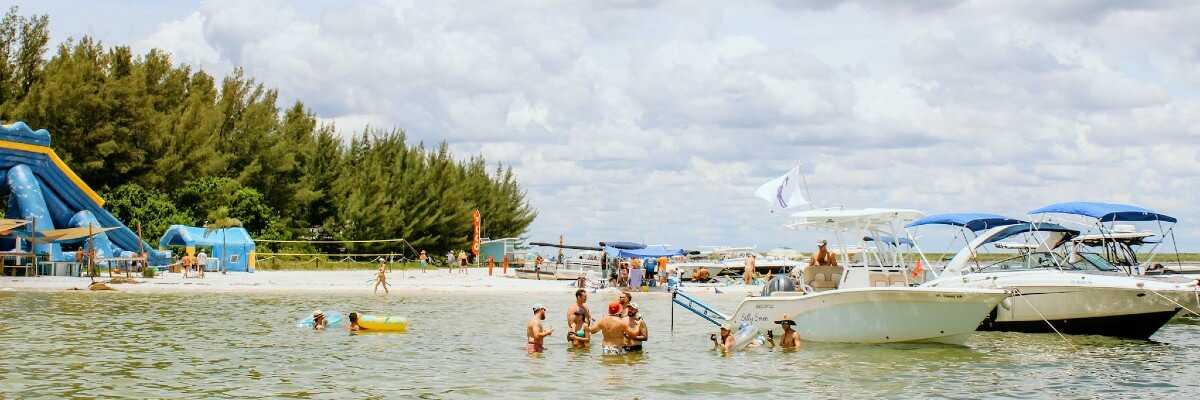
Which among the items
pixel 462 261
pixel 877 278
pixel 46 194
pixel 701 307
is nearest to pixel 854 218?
pixel 877 278

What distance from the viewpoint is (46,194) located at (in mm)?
50750

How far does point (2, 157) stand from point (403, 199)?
3059cm

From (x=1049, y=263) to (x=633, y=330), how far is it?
11678 millimetres

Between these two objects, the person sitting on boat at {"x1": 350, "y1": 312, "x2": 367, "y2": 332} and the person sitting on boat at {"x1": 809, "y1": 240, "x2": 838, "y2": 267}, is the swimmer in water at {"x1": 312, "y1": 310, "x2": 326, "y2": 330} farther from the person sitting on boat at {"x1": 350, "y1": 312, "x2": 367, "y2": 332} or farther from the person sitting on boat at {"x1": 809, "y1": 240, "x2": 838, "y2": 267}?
the person sitting on boat at {"x1": 809, "y1": 240, "x2": 838, "y2": 267}

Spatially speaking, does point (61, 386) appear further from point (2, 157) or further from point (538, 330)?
point (2, 157)

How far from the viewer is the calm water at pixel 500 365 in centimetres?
1827

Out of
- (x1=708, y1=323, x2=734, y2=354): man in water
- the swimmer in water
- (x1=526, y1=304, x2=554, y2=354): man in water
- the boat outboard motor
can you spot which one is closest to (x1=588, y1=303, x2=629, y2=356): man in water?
(x1=526, y1=304, x2=554, y2=354): man in water

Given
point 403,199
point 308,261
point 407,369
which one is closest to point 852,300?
point 407,369

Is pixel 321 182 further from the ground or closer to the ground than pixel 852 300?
further from the ground

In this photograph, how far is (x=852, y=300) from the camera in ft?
73.7

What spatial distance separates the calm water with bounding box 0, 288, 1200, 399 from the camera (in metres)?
18.3

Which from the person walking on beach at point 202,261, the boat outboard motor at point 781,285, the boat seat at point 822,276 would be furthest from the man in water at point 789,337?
the person walking on beach at point 202,261

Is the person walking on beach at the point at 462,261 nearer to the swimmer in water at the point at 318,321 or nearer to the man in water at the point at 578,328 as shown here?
the swimmer in water at the point at 318,321

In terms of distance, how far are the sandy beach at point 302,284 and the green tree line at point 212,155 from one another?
11.1 metres
